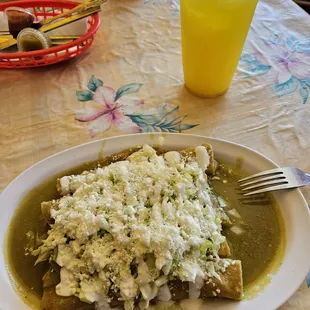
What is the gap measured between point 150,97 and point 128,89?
0.30 feet

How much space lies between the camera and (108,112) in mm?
1291

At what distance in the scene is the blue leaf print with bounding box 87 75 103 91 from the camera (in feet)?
4.58

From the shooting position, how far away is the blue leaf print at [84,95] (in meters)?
1.35

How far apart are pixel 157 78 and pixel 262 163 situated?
580 millimetres

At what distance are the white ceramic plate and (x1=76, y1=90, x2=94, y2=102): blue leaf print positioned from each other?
32 cm

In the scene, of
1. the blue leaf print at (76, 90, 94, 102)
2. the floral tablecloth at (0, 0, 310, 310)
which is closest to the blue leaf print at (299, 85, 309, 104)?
the floral tablecloth at (0, 0, 310, 310)

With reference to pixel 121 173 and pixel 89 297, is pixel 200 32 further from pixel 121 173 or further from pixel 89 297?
pixel 89 297

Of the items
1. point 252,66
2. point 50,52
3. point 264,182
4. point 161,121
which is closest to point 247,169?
point 264,182

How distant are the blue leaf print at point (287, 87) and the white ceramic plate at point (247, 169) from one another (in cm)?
43

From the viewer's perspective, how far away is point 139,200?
0.87 meters

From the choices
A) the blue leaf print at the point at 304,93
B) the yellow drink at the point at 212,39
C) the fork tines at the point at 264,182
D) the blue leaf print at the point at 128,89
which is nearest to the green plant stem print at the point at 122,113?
the blue leaf print at the point at 128,89

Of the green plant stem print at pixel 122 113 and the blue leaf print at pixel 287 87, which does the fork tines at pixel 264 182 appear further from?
the blue leaf print at pixel 287 87

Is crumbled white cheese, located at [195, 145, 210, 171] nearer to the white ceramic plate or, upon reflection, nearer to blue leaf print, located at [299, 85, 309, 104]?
the white ceramic plate

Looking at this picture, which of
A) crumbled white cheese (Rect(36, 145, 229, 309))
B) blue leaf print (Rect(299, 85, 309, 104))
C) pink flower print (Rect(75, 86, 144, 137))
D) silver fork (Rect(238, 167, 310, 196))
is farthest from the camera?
blue leaf print (Rect(299, 85, 309, 104))
